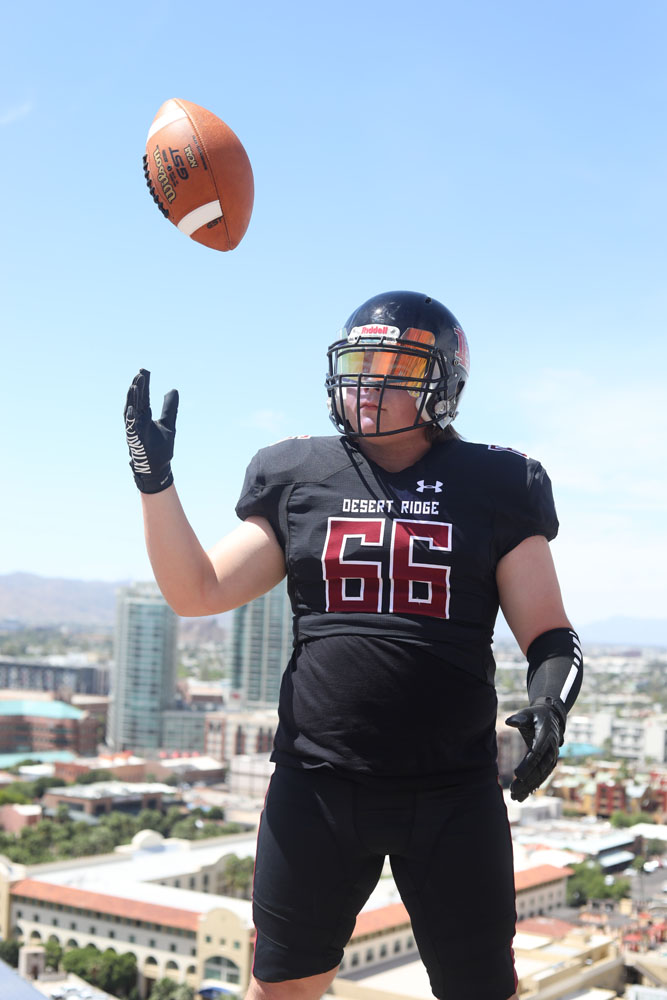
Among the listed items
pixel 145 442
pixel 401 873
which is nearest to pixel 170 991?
pixel 401 873

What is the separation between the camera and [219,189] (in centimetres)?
265

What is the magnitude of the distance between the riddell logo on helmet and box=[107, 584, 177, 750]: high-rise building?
64.0 metres

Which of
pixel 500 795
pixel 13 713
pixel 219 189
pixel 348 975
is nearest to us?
pixel 500 795

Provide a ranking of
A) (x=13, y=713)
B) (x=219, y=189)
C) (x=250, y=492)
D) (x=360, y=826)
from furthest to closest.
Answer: (x=13, y=713) → (x=219, y=189) → (x=250, y=492) → (x=360, y=826)

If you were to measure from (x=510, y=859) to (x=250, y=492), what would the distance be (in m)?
0.88

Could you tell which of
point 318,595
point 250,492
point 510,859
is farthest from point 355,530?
point 510,859

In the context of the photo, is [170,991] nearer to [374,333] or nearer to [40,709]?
[374,333]

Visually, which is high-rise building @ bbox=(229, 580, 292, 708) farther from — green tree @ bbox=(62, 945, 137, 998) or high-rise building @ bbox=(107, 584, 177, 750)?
green tree @ bbox=(62, 945, 137, 998)

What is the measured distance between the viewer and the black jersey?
1.89 meters

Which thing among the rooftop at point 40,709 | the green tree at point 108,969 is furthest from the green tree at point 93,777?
the green tree at point 108,969

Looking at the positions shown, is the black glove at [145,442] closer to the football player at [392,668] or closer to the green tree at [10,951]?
the football player at [392,668]

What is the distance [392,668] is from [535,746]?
12.5 inches

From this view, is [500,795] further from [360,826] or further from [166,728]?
[166,728]

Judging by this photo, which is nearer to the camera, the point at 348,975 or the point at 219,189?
the point at 219,189
